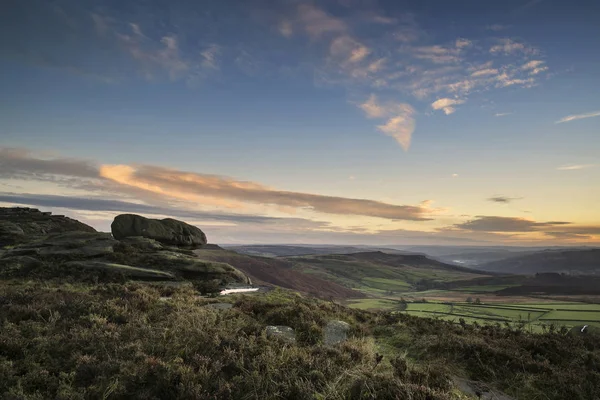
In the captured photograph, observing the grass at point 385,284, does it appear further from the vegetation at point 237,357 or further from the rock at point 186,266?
the vegetation at point 237,357

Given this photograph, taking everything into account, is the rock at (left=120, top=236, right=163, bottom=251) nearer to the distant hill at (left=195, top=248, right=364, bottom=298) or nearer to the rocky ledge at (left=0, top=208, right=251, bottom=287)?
the rocky ledge at (left=0, top=208, right=251, bottom=287)

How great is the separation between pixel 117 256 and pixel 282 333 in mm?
18900

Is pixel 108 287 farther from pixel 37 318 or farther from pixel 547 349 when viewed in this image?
pixel 547 349

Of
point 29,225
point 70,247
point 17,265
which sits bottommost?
point 17,265

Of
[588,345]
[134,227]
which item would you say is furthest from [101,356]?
[134,227]

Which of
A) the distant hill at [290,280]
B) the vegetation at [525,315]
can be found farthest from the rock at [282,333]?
the distant hill at [290,280]

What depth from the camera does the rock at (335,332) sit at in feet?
37.2

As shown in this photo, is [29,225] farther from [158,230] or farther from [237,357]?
[237,357]

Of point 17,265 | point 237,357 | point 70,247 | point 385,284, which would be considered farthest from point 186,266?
point 385,284

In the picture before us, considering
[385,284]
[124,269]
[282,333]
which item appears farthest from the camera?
[385,284]

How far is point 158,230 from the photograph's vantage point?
32656mm

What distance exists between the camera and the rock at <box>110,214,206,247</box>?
31266 mm

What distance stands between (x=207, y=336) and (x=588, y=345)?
14274 mm

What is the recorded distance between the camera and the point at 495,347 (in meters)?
11.0
